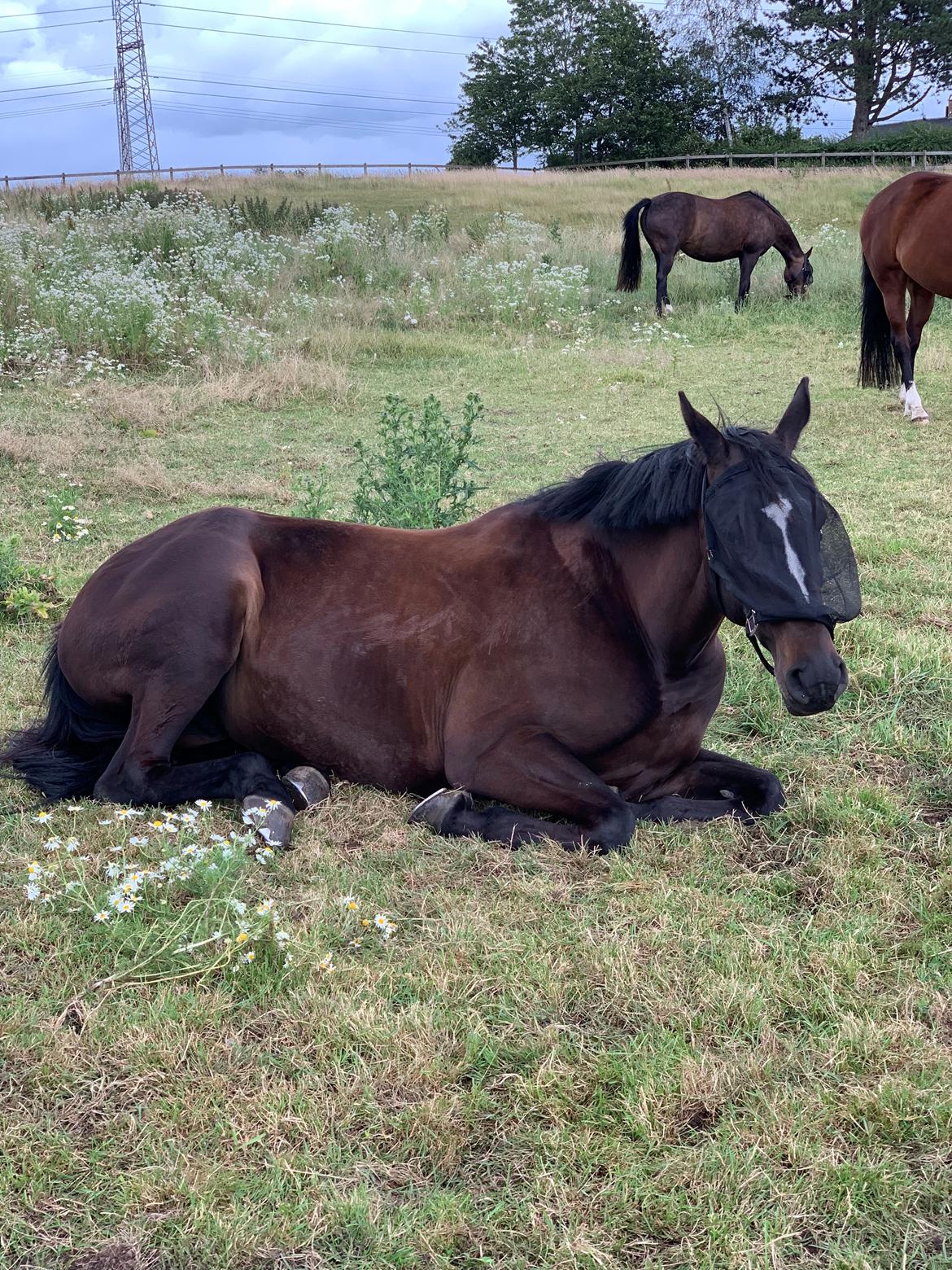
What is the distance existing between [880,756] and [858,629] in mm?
1154

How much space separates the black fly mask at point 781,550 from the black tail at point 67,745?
7.21 ft

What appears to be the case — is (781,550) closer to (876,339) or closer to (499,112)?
(876,339)

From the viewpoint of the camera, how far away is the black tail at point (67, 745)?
369 cm

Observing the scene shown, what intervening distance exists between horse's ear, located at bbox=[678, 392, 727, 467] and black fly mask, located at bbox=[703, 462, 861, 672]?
0.08 metres

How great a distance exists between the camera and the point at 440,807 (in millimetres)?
3398

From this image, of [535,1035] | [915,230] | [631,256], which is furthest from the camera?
[631,256]

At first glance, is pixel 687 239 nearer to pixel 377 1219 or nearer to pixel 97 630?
pixel 97 630

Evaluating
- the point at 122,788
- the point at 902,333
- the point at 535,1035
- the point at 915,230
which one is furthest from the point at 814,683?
the point at 915,230

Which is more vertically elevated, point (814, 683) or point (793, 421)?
point (793, 421)

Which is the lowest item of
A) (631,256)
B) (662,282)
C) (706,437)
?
(706,437)

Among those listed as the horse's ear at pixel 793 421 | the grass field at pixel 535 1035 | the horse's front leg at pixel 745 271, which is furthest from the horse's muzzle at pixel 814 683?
the horse's front leg at pixel 745 271

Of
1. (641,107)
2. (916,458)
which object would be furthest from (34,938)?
(641,107)

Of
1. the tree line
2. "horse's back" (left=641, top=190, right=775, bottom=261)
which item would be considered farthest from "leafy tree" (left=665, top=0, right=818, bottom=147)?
"horse's back" (left=641, top=190, right=775, bottom=261)

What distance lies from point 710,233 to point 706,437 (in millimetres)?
15005
